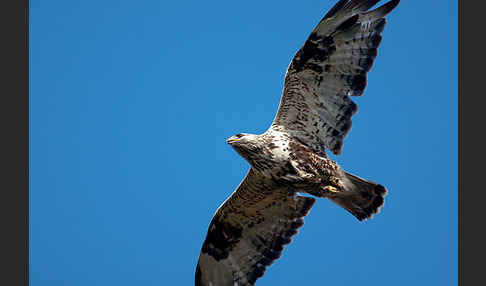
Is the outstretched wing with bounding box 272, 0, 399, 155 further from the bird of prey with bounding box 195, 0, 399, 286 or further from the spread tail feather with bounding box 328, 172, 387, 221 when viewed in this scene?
the spread tail feather with bounding box 328, 172, 387, 221

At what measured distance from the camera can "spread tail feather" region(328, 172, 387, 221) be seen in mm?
5754

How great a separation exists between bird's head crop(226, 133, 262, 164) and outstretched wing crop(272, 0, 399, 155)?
51cm

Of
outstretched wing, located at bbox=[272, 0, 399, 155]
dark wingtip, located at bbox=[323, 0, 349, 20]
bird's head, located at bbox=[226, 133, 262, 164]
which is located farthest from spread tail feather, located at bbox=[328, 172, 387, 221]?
dark wingtip, located at bbox=[323, 0, 349, 20]

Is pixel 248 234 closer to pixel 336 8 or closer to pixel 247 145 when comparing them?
pixel 247 145

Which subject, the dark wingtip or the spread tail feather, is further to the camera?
the spread tail feather

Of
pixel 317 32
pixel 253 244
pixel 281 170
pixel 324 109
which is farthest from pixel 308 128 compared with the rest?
pixel 253 244

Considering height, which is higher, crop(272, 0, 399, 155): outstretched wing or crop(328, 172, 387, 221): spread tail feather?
crop(272, 0, 399, 155): outstretched wing

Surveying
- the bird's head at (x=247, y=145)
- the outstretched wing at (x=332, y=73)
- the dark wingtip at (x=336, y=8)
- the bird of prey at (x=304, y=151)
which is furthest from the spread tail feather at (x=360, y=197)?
the dark wingtip at (x=336, y=8)

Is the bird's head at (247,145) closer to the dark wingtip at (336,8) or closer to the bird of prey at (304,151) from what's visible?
the bird of prey at (304,151)

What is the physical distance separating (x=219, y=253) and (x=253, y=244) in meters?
0.42

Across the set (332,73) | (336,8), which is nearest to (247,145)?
(332,73)

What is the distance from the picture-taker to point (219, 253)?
21.0ft

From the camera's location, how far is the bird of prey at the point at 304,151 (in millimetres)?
5465

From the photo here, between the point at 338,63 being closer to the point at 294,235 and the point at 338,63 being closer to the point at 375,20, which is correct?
the point at 375,20
